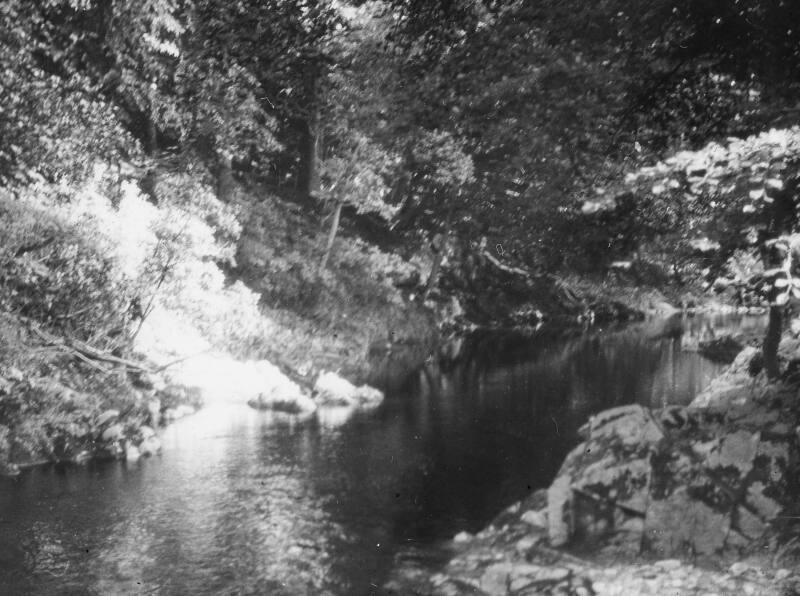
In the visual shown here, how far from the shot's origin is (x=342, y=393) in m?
12.7

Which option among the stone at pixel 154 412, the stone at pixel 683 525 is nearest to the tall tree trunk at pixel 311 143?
the stone at pixel 154 412

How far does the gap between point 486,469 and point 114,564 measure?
458cm

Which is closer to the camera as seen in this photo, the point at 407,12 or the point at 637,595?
the point at 637,595

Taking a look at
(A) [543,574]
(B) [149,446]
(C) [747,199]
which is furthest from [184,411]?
(C) [747,199]

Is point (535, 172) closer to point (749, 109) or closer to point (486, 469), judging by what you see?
point (749, 109)

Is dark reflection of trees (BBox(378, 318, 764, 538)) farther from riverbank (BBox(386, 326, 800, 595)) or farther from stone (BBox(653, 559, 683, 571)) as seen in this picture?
stone (BBox(653, 559, 683, 571))

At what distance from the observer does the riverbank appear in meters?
5.11

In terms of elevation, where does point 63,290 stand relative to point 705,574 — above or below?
above

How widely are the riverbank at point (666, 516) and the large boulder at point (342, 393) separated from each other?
5930 mm

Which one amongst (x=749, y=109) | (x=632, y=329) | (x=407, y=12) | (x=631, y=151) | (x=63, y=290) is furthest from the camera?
(x=632, y=329)

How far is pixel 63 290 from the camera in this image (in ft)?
27.1

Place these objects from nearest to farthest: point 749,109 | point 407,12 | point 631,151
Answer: point 749,109
point 631,151
point 407,12

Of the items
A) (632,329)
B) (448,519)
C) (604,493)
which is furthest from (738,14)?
(632,329)

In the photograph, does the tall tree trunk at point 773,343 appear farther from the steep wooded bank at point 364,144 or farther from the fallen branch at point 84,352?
the fallen branch at point 84,352
